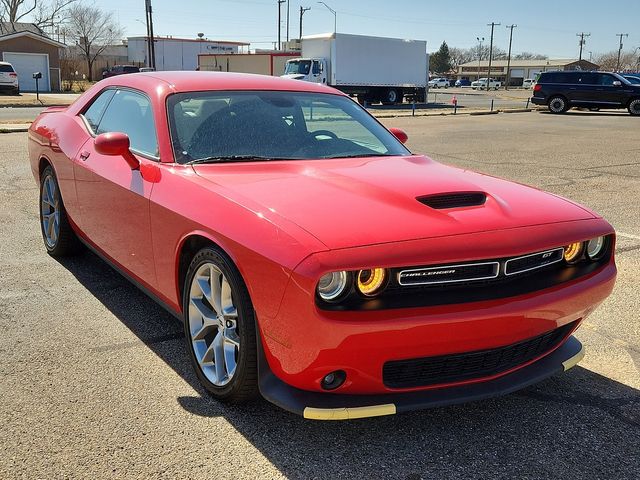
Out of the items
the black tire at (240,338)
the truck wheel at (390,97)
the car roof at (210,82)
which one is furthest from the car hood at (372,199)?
the truck wheel at (390,97)

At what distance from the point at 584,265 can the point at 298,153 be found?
1649 mm

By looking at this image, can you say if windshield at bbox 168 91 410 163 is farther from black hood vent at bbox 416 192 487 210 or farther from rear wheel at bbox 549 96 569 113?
rear wheel at bbox 549 96 569 113

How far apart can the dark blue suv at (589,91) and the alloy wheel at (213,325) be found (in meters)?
28.8

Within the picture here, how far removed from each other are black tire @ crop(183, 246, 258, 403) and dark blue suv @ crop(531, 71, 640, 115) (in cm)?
2893

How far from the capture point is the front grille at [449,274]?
2457mm

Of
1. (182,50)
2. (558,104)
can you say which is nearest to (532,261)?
(558,104)

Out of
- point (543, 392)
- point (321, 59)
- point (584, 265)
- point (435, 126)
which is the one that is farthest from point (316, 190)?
point (321, 59)

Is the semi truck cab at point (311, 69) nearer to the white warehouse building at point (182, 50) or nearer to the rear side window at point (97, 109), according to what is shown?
the rear side window at point (97, 109)

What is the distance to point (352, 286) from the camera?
2416 millimetres

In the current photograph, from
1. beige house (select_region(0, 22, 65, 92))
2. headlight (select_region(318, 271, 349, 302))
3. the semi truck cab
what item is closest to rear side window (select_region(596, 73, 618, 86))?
the semi truck cab

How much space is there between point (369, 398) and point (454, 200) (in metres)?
0.98

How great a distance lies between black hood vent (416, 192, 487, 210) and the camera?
281 centimetres

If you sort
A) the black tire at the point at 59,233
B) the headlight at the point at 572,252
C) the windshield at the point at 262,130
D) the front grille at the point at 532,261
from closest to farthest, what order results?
the front grille at the point at 532,261 → the headlight at the point at 572,252 → the windshield at the point at 262,130 → the black tire at the point at 59,233

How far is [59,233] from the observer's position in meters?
5.02
